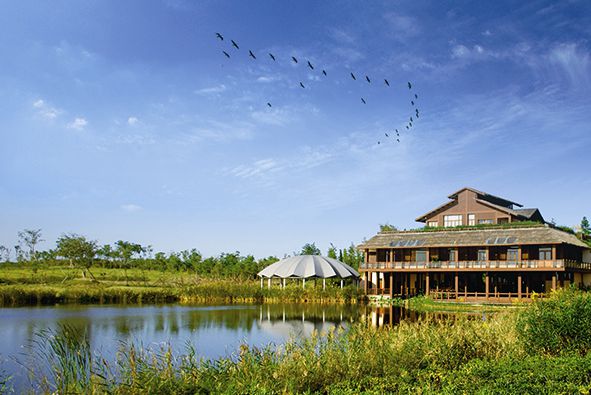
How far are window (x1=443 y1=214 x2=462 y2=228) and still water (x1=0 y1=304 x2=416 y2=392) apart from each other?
47.2 feet

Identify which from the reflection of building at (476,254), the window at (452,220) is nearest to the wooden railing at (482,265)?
the reflection of building at (476,254)

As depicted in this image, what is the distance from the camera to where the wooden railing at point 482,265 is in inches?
1260

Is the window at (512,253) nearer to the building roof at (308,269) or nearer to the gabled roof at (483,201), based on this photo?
the gabled roof at (483,201)

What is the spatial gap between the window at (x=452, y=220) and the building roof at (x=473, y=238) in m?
3.72

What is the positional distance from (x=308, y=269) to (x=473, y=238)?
1202 centimetres

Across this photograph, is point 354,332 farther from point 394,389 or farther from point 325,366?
point 394,389

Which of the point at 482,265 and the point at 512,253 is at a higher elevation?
the point at 512,253

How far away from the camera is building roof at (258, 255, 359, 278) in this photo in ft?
127

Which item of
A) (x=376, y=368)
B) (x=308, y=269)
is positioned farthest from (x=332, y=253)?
(x=376, y=368)

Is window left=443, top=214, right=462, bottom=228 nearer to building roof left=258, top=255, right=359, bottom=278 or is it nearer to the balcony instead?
the balcony

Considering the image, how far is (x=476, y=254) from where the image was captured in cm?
3725

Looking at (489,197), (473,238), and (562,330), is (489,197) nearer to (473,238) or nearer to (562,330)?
(473,238)

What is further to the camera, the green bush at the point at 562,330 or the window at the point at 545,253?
the window at the point at 545,253

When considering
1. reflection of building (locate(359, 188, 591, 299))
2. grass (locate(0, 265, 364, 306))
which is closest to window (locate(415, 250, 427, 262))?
reflection of building (locate(359, 188, 591, 299))
